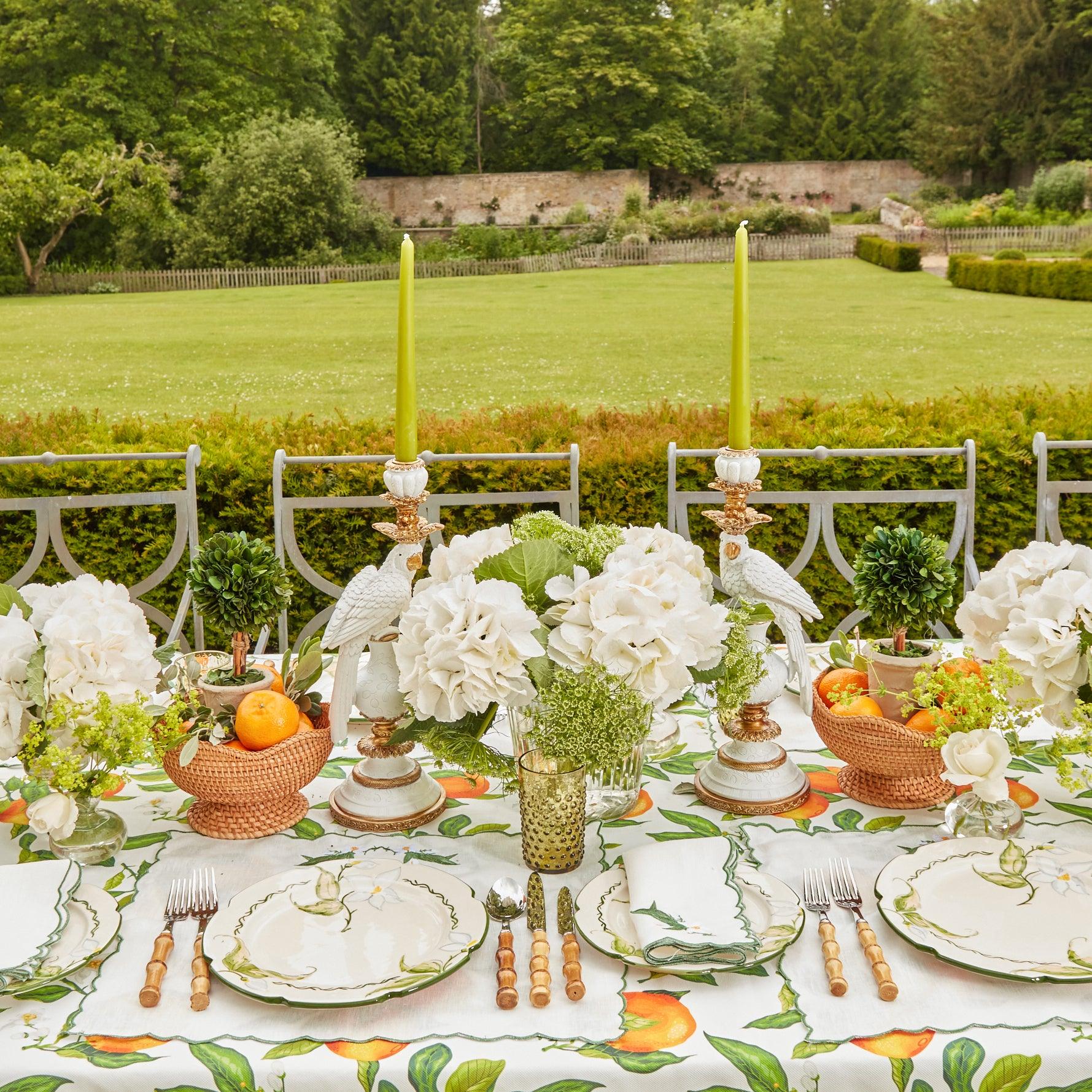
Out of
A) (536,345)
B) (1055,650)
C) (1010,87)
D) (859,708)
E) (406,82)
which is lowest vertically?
(859,708)

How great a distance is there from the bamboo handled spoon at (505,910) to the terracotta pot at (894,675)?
46cm

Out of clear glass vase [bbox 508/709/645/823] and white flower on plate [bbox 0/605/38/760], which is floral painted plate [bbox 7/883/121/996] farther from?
clear glass vase [bbox 508/709/645/823]

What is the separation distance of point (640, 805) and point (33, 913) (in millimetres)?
617

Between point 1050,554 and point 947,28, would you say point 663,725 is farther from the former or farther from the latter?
point 947,28

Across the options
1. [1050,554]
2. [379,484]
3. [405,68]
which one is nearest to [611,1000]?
[1050,554]

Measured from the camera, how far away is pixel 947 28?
30672mm

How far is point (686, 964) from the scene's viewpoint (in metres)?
0.89

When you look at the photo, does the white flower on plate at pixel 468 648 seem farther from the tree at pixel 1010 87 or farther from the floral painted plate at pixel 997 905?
the tree at pixel 1010 87

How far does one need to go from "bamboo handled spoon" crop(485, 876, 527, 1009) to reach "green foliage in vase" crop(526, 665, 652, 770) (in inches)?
5.0

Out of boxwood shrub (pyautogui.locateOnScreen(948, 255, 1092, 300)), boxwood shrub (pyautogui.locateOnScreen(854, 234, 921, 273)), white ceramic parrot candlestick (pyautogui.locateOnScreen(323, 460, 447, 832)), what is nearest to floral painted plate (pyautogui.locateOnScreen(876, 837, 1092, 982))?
white ceramic parrot candlestick (pyautogui.locateOnScreen(323, 460, 447, 832))

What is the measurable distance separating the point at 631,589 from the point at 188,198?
26.0 metres

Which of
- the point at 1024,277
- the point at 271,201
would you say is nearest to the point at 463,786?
the point at 1024,277

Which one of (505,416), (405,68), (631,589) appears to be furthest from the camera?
(405,68)

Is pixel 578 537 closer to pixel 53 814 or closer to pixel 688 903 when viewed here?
pixel 688 903
